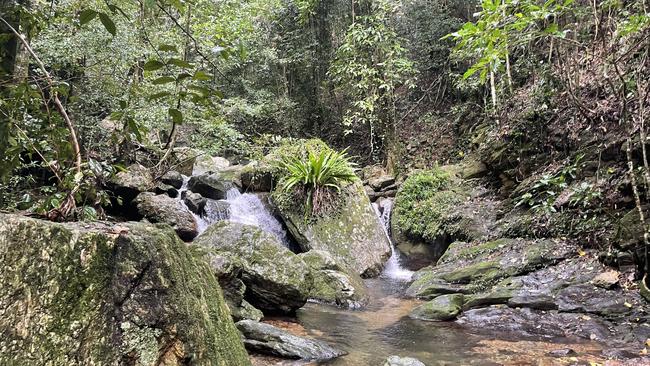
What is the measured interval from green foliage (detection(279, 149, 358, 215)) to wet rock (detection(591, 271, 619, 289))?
214 inches

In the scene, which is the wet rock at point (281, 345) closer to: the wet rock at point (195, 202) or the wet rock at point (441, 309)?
the wet rock at point (441, 309)

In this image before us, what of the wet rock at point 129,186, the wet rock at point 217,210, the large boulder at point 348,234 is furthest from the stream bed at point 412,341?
the wet rock at point 129,186

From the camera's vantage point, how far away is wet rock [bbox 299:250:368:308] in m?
6.62

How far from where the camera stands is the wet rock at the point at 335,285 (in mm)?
6621

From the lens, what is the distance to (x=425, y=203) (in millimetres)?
10016

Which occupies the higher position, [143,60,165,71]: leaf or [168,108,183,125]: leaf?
[143,60,165,71]: leaf

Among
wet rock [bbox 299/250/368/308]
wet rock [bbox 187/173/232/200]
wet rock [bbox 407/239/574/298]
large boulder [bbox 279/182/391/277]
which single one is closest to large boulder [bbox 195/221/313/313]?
wet rock [bbox 299/250/368/308]

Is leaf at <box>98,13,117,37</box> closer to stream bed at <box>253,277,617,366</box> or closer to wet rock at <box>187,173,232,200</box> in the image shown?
stream bed at <box>253,277,617,366</box>

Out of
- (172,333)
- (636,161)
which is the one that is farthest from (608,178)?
(172,333)

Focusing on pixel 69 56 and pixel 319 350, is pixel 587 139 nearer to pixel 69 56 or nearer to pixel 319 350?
pixel 319 350

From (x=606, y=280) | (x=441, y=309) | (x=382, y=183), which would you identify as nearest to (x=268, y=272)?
(x=441, y=309)

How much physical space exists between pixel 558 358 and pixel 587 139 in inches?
184

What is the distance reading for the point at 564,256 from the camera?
20.1ft

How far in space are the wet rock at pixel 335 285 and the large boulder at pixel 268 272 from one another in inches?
38.5
